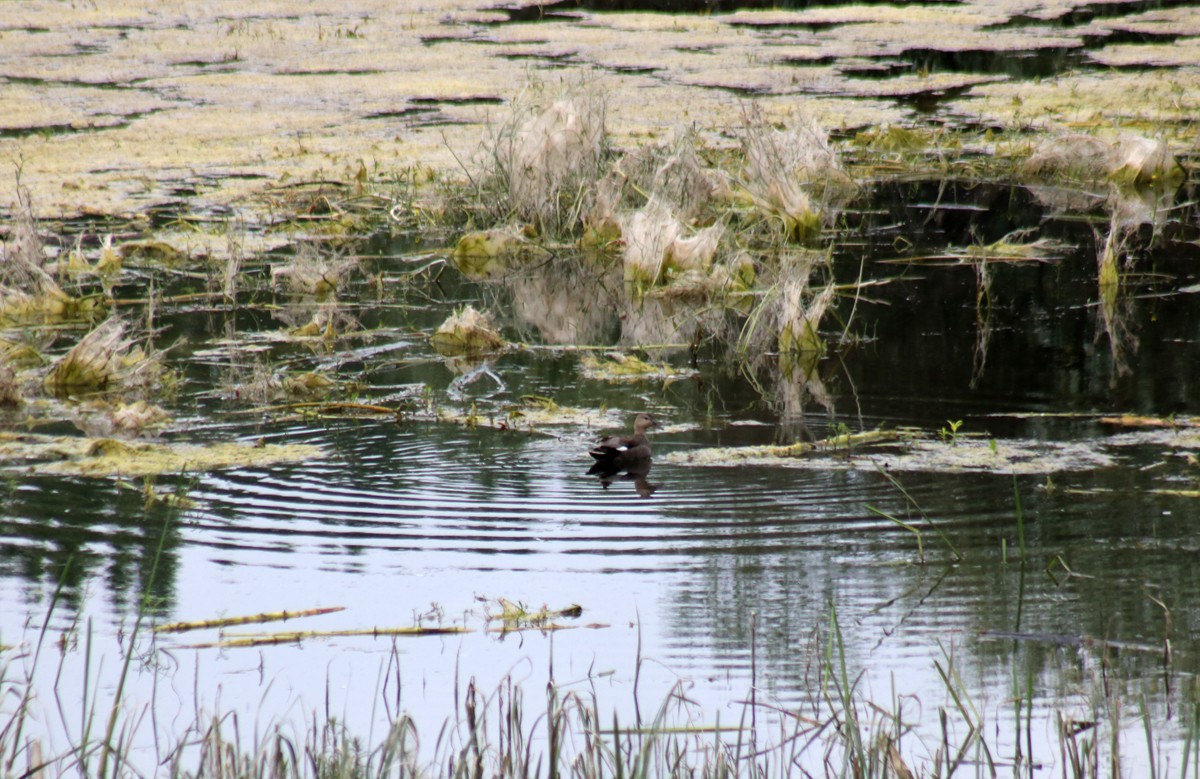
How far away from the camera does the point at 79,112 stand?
15016 mm

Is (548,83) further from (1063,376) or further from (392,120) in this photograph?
(1063,376)

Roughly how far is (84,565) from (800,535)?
230 centimetres

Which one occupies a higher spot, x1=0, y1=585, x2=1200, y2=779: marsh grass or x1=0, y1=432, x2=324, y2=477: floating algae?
x1=0, y1=432, x2=324, y2=477: floating algae

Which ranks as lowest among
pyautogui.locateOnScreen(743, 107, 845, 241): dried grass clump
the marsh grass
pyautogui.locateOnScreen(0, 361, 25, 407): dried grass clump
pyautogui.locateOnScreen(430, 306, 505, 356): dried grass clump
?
the marsh grass

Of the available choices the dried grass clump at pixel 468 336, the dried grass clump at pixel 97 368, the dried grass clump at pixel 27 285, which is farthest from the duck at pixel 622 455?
the dried grass clump at pixel 27 285

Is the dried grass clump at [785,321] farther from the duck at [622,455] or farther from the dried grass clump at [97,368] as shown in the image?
the dried grass clump at [97,368]

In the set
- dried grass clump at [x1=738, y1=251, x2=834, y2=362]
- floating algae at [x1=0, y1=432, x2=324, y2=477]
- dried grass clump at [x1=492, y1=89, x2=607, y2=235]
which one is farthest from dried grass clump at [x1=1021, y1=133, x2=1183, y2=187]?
floating algae at [x1=0, y1=432, x2=324, y2=477]

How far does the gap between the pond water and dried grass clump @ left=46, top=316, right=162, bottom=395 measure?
29 cm

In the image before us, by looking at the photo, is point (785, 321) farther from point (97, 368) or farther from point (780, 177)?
point (97, 368)

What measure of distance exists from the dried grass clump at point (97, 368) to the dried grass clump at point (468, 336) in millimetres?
1543

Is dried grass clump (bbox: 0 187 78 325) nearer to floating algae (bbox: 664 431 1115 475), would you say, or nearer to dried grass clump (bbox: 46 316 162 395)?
dried grass clump (bbox: 46 316 162 395)

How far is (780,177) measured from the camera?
10484mm

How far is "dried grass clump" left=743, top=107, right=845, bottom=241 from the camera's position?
10375 millimetres

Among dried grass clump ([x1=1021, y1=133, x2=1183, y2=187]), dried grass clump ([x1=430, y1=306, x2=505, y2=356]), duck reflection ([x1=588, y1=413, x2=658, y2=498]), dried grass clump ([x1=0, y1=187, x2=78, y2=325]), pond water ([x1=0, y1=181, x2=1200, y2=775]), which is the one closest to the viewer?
pond water ([x1=0, y1=181, x2=1200, y2=775])
